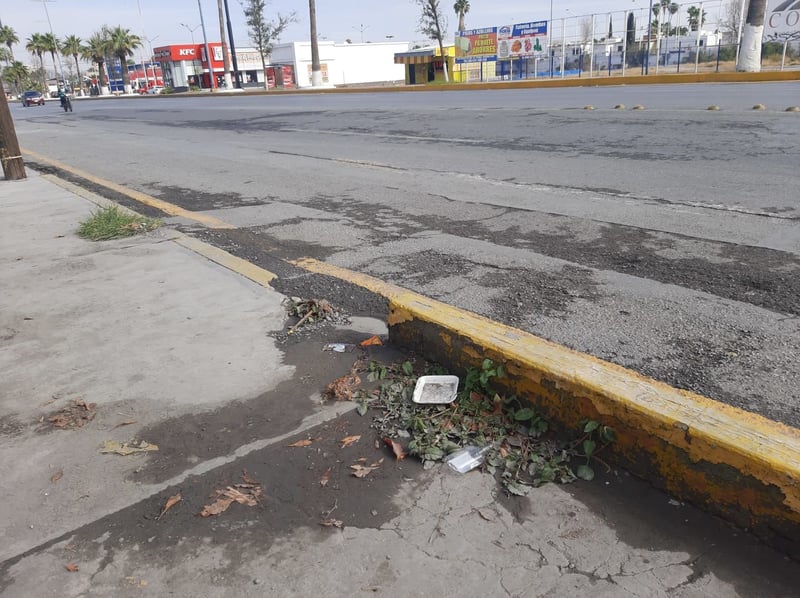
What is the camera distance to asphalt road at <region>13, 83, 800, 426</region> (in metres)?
3.65


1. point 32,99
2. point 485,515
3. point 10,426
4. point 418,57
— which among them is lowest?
point 485,515

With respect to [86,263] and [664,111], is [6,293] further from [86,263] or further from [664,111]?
[664,111]

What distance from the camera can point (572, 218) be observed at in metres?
6.40

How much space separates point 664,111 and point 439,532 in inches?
590

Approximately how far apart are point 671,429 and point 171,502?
183cm

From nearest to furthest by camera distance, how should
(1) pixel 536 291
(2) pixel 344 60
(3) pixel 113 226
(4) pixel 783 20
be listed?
(1) pixel 536 291
(3) pixel 113 226
(4) pixel 783 20
(2) pixel 344 60

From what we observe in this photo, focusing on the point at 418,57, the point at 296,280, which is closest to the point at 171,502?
the point at 296,280

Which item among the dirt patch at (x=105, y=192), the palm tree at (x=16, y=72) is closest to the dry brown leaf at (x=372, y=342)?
the dirt patch at (x=105, y=192)

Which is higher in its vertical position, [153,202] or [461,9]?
[461,9]

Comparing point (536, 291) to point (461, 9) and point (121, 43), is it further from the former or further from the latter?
point (121, 43)

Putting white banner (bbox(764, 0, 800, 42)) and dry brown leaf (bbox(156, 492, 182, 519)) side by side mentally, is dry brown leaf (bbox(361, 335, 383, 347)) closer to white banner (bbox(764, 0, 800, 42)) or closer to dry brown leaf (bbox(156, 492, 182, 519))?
dry brown leaf (bbox(156, 492, 182, 519))

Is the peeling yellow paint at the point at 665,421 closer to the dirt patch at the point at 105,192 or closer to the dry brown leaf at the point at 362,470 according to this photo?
the dry brown leaf at the point at 362,470

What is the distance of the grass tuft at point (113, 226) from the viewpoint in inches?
241

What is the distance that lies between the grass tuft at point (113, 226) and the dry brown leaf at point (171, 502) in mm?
4260
